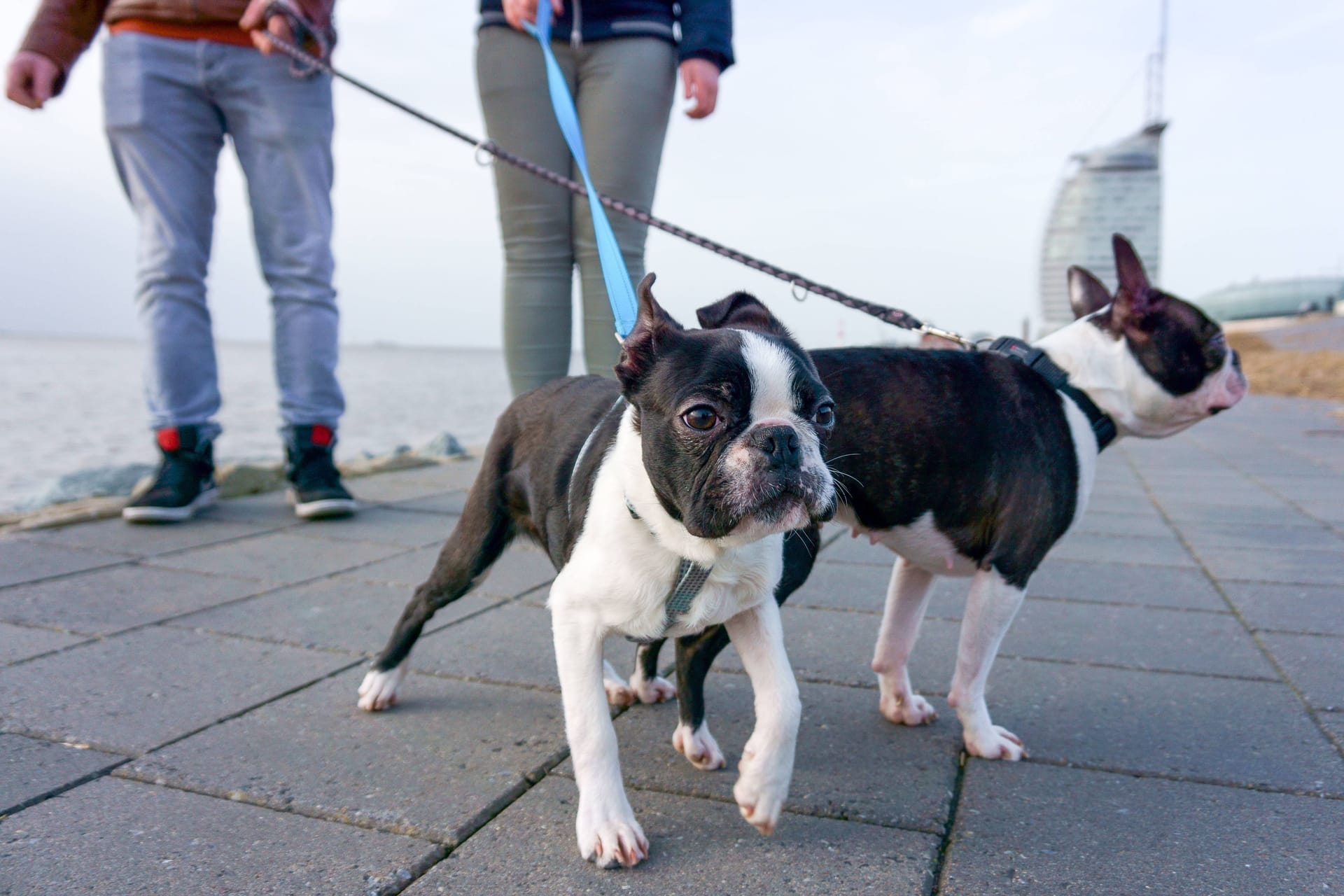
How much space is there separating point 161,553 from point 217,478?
5.23 ft

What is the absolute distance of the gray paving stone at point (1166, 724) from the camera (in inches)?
90.4

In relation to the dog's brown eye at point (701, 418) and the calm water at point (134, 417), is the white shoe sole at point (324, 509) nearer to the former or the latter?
the calm water at point (134, 417)

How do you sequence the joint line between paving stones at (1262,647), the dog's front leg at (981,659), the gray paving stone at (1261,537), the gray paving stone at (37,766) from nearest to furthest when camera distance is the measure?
the gray paving stone at (37,766)
the dog's front leg at (981,659)
the joint line between paving stones at (1262,647)
the gray paving stone at (1261,537)

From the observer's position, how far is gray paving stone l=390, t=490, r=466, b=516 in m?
5.56

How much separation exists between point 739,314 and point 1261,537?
14.0 ft

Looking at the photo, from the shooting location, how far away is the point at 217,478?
224 inches

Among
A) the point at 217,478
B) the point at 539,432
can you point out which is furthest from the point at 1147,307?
the point at 217,478

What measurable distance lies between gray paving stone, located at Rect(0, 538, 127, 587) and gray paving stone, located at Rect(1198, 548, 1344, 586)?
4.85 meters

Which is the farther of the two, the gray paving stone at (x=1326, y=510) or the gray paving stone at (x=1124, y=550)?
the gray paving stone at (x=1326, y=510)

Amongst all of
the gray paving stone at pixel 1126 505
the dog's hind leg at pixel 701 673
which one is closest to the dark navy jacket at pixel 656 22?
the dog's hind leg at pixel 701 673

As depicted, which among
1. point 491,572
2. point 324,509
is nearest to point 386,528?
point 324,509

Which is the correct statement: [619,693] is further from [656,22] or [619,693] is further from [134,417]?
[134,417]

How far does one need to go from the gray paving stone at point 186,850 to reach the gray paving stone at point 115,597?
54.7 inches

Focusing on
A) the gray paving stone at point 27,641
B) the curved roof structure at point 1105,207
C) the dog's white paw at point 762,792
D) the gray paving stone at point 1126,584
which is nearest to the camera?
the dog's white paw at point 762,792
